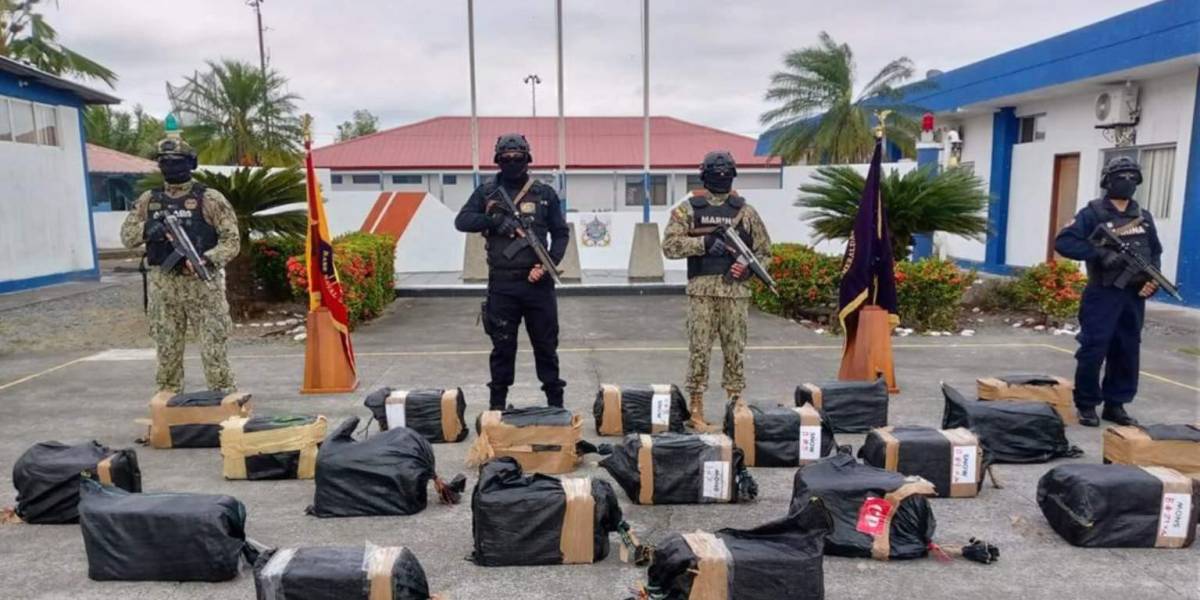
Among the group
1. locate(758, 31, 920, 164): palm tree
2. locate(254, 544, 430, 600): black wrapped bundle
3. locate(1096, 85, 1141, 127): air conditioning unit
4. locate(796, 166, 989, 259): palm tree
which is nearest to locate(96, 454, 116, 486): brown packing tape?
locate(254, 544, 430, 600): black wrapped bundle

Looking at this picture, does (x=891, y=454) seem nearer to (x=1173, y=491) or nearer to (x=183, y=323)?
(x=1173, y=491)

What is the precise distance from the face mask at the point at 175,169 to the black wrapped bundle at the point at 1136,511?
19.1ft

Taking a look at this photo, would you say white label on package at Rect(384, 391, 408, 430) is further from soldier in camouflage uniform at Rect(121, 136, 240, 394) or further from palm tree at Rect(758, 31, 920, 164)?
palm tree at Rect(758, 31, 920, 164)

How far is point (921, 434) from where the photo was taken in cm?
413

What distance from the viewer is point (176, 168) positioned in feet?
17.8

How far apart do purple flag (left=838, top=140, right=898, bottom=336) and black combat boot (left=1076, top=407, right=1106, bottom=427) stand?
1.51 m

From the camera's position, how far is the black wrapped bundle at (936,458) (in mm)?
4012

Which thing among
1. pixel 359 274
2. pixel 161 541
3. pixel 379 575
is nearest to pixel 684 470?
pixel 379 575

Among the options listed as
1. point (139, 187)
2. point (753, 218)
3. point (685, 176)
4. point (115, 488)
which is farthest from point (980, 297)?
point (685, 176)

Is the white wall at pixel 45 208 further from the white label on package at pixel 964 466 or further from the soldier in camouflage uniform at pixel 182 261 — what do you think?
the white label on package at pixel 964 466

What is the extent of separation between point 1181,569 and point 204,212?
6.11 meters

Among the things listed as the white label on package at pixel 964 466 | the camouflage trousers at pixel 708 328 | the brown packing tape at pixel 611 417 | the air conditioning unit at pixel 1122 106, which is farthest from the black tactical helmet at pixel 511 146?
the air conditioning unit at pixel 1122 106

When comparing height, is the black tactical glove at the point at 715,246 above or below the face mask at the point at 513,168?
below

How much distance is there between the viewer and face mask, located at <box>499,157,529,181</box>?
17.0 feet
